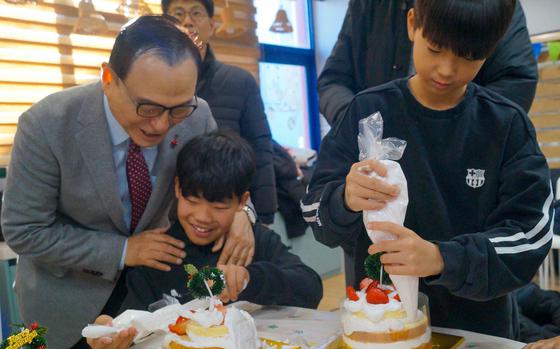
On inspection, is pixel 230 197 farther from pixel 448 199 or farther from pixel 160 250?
pixel 448 199

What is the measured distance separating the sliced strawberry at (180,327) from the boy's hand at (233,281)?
0.85 feet

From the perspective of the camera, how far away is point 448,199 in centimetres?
145

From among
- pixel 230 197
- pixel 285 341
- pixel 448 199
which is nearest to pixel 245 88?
pixel 230 197

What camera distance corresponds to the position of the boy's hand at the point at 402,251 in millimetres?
1080

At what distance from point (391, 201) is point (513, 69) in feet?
3.43

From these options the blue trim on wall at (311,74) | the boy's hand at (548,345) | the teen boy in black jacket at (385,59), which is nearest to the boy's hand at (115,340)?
the boy's hand at (548,345)

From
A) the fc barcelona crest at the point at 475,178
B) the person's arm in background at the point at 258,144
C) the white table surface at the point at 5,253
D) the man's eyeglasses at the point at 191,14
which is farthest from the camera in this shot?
the white table surface at the point at 5,253

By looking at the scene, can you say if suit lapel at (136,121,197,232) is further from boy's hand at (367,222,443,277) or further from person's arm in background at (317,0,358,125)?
boy's hand at (367,222,443,277)

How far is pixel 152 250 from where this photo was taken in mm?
1648

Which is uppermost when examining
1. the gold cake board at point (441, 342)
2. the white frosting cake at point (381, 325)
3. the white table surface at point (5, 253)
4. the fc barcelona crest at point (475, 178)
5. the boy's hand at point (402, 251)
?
the fc barcelona crest at point (475, 178)

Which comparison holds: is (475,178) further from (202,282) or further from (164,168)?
(164,168)

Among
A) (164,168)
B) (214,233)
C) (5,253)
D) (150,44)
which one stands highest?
(150,44)

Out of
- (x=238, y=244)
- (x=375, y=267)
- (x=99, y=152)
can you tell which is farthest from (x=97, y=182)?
(x=375, y=267)

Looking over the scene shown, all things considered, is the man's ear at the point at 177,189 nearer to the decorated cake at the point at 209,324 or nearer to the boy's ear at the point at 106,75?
the boy's ear at the point at 106,75
